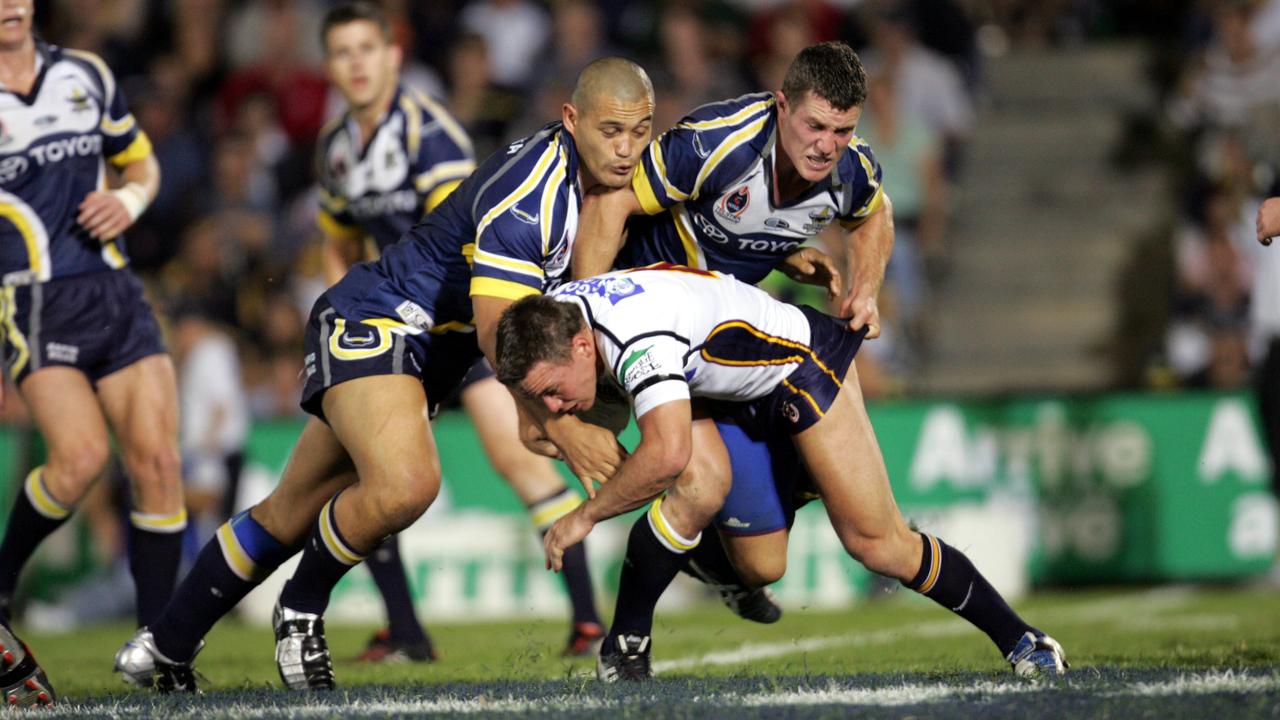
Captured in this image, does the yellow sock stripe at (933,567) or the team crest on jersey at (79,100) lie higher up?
the team crest on jersey at (79,100)

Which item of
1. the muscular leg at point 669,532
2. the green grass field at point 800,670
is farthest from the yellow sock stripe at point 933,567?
the muscular leg at point 669,532

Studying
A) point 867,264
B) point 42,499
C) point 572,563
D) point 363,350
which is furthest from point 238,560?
point 867,264

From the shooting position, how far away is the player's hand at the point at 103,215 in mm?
6645

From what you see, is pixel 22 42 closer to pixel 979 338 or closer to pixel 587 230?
pixel 587 230

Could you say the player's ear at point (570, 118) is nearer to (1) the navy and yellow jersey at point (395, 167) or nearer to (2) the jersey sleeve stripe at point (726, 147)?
(2) the jersey sleeve stripe at point (726, 147)

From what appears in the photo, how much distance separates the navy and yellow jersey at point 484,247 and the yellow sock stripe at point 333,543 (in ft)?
2.34

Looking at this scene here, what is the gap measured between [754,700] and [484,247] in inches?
67.7

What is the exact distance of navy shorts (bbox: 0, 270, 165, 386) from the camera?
6574 millimetres

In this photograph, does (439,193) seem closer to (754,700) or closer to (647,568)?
(647,568)

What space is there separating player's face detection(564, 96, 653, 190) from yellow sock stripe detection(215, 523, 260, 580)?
6.13ft

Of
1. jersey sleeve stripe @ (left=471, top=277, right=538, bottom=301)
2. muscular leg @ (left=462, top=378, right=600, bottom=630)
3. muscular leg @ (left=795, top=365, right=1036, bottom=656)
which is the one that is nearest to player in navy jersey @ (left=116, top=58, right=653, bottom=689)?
jersey sleeve stripe @ (left=471, top=277, right=538, bottom=301)

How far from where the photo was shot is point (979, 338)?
531 inches

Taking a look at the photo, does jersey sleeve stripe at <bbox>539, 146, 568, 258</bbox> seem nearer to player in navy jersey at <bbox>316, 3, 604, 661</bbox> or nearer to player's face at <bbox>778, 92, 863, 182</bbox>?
player's face at <bbox>778, 92, 863, 182</bbox>

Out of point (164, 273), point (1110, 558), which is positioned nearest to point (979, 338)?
point (1110, 558)
